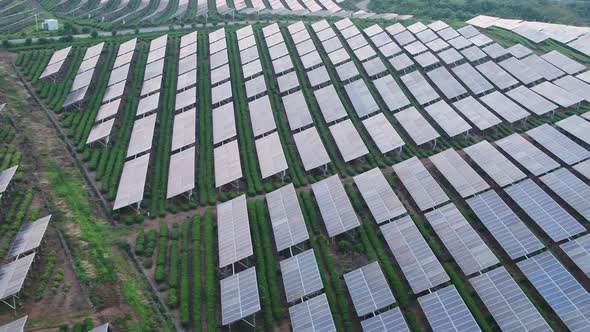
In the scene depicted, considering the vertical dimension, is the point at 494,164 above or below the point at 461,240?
below

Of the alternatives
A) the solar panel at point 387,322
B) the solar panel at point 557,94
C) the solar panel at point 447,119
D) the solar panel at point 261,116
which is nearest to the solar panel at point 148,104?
the solar panel at point 261,116

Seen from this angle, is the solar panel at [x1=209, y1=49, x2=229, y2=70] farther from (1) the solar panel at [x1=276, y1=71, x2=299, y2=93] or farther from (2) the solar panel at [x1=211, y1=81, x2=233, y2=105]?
(1) the solar panel at [x1=276, y1=71, x2=299, y2=93]

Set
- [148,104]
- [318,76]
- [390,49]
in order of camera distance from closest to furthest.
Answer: [148,104] → [318,76] → [390,49]

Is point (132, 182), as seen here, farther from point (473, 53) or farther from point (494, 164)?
point (473, 53)

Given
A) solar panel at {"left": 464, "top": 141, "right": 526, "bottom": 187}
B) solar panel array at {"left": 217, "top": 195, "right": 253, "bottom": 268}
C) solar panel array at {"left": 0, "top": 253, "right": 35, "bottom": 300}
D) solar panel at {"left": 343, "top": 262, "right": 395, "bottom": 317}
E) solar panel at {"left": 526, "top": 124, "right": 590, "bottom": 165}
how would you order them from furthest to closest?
solar panel at {"left": 526, "top": 124, "right": 590, "bottom": 165} < solar panel at {"left": 464, "top": 141, "right": 526, "bottom": 187} < solar panel array at {"left": 217, "top": 195, "right": 253, "bottom": 268} < solar panel at {"left": 343, "top": 262, "right": 395, "bottom": 317} < solar panel array at {"left": 0, "top": 253, "right": 35, "bottom": 300}

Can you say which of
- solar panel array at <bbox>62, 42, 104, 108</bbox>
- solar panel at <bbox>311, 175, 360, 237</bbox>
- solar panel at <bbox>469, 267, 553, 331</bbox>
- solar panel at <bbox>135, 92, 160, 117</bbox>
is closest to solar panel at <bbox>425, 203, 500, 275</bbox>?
solar panel at <bbox>469, 267, 553, 331</bbox>

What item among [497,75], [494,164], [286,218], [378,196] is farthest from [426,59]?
[286,218]

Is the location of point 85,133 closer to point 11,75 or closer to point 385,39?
point 11,75
